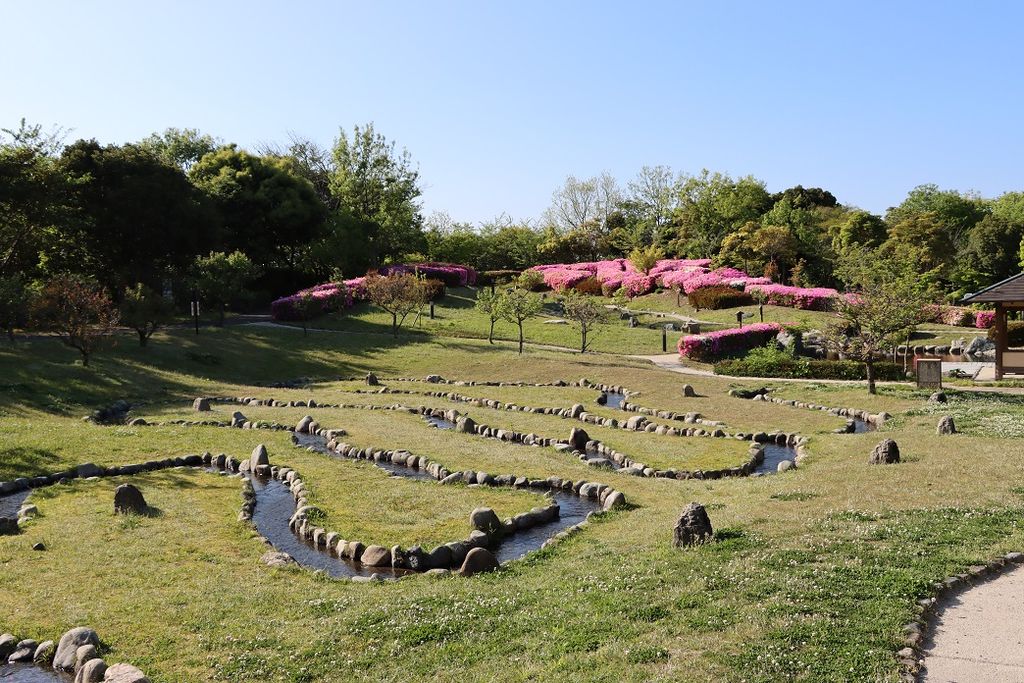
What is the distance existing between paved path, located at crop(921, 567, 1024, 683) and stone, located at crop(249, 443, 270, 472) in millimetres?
16744

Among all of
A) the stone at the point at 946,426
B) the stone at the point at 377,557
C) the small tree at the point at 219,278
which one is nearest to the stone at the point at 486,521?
the stone at the point at 377,557

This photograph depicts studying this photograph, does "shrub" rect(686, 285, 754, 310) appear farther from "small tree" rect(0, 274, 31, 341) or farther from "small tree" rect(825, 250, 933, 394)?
"small tree" rect(0, 274, 31, 341)

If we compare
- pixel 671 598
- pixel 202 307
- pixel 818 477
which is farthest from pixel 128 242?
pixel 671 598

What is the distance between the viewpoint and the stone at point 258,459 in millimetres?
21719

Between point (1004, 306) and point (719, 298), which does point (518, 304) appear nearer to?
point (719, 298)

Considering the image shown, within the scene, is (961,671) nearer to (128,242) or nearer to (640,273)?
(128,242)

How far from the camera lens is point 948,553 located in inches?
472

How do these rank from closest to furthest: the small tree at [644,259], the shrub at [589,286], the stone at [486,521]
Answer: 1. the stone at [486,521]
2. the shrub at [589,286]
3. the small tree at [644,259]

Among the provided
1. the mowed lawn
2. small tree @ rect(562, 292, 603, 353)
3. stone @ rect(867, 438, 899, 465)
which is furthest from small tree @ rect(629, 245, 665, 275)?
stone @ rect(867, 438, 899, 465)

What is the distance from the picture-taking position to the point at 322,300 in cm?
6166

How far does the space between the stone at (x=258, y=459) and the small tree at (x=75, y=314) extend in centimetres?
1875

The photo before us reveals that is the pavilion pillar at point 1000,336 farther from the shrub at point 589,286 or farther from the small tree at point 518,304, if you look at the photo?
the shrub at point 589,286

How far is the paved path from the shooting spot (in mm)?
8625

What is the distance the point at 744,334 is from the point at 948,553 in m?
36.6
